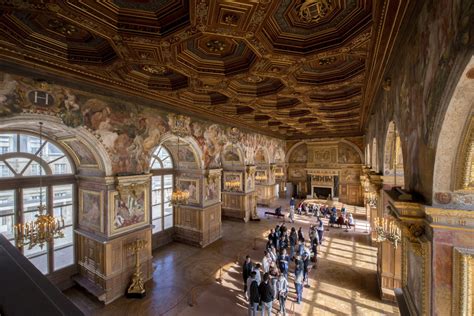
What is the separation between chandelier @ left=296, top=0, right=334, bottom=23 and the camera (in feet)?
11.6

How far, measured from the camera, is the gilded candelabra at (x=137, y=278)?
7.11 metres

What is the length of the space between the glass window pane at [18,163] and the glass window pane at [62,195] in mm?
1102

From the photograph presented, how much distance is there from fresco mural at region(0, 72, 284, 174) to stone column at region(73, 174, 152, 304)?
70 cm

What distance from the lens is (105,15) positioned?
3.72 meters

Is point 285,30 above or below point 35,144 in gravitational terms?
above

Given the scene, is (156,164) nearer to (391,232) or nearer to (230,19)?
A: (230,19)

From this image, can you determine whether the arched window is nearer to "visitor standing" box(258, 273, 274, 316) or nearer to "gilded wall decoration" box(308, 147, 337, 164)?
"visitor standing" box(258, 273, 274, 316)

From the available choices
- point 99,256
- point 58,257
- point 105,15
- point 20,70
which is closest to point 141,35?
point 105,15

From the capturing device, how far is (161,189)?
11461 millimetres

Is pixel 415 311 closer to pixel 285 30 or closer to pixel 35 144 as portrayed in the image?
pixel 285 30

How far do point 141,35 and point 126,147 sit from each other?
13.8 feet

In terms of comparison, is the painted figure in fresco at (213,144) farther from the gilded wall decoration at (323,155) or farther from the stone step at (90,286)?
the gilded wall decoration at (323,155)

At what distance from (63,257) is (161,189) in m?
4.74

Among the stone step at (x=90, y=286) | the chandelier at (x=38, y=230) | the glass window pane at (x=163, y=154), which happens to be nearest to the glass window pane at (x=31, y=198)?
the chandelier at (x=38, y=230)
